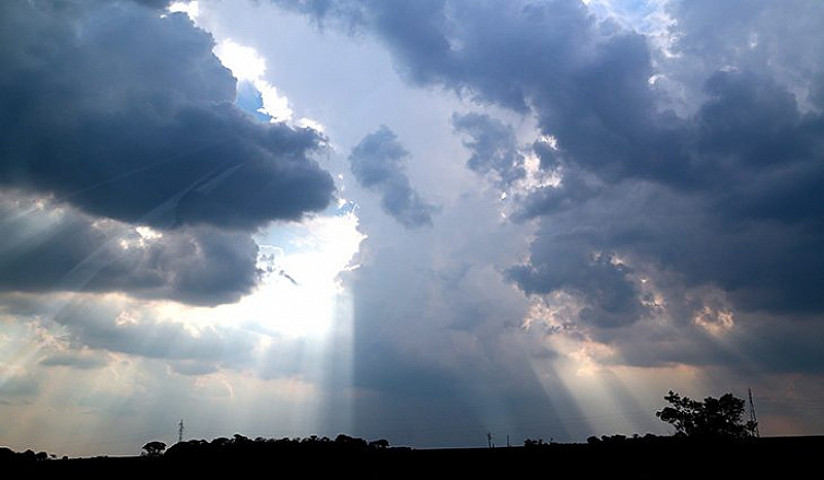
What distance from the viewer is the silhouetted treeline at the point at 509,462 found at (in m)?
22.0

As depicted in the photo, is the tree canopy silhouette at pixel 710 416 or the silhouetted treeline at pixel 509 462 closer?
the silhouetted treeline at pixel 509 462

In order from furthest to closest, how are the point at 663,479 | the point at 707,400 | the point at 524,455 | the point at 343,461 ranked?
the point at 707,400
the point at 343,461
the point at 524,455
the point at 663,479

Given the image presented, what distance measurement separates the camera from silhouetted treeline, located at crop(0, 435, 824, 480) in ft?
72.2

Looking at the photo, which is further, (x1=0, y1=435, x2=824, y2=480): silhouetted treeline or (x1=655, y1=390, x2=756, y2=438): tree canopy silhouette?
(x1=655, y1=390, x2=756, y2=438): tree canopy silhouette

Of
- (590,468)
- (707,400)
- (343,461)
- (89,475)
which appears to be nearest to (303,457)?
(343,461)

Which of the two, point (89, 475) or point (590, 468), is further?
point (89, 475)

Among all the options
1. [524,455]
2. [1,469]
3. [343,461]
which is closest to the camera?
[524,455]

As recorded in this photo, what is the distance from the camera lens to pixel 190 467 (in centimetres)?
2509

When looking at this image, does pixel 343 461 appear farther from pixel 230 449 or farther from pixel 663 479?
pixel 663 479

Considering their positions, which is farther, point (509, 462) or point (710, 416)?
point (710, 416)

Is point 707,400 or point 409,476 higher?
point 707,400

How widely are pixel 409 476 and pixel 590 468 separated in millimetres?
6449

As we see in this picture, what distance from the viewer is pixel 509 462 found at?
76.0 ft

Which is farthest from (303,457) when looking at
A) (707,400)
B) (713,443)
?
(707,400)
